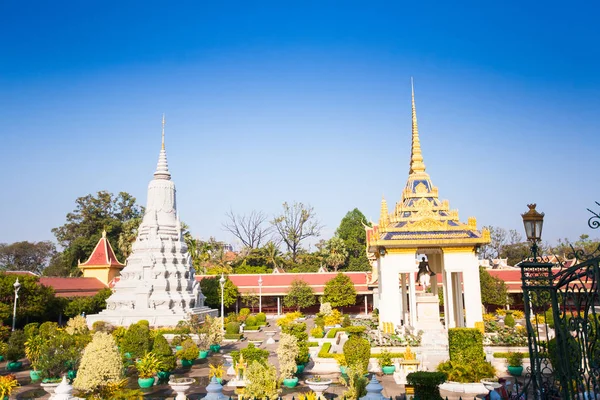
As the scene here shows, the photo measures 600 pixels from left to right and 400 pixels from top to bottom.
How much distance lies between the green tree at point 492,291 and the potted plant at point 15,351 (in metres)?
29.7

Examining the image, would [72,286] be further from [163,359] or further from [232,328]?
[163,359]

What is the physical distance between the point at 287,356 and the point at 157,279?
67.2 ft

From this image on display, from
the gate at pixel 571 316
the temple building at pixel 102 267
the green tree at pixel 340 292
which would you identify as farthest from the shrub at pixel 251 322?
the gate at pixel 571 316

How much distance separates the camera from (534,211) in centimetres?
811

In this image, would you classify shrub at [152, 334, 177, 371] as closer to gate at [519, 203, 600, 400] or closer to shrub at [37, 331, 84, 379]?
shrub at [37, 331, 84, 379]

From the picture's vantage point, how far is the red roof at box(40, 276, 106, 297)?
3491 cm

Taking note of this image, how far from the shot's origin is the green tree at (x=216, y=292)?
128ft

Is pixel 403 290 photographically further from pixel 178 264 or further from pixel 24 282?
pixel 24 282

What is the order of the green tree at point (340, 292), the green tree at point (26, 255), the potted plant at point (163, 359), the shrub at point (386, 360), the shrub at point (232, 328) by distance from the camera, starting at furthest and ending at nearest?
the green tree at point (26, 255) → the green tree at point (340, 292) → the shrub at point (232, 328) → the shrub at point (386, 360) → the potted plant at point (163, 359)

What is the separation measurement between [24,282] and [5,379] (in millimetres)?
17536

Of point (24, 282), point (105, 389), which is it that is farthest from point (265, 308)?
point (105, 389)

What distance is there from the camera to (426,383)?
11.2 meters

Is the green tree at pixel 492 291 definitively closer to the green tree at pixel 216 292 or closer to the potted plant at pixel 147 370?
the green tree at pixel 216 292

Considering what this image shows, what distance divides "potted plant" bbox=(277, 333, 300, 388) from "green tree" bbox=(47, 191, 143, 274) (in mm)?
45680
